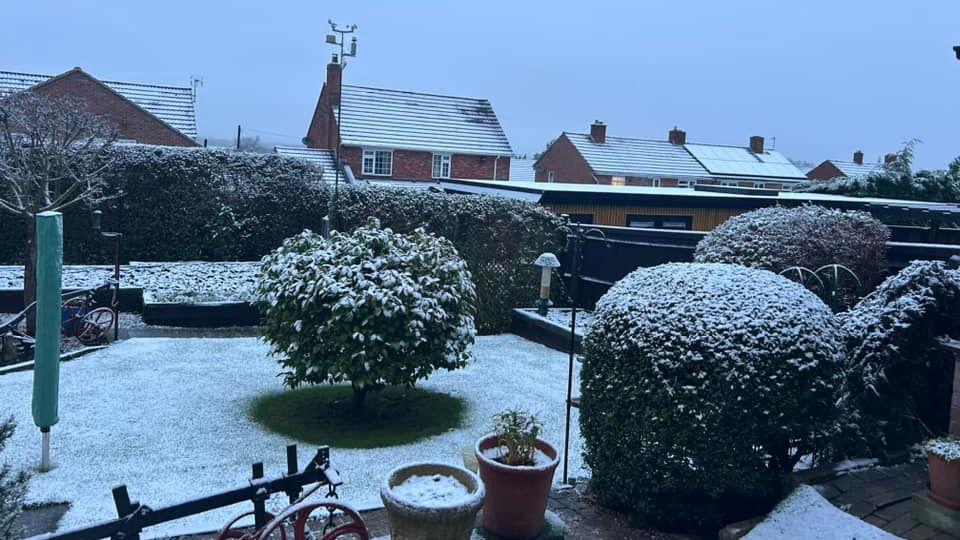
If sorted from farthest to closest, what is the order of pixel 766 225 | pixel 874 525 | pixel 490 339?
pixel 490 339
pixel 766 225
pixel 874 525

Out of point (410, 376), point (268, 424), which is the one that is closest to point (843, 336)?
point (410, 376)

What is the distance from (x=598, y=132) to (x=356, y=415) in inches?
1409

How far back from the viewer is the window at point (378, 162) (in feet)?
106

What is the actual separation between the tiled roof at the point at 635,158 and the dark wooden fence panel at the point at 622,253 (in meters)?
26.0

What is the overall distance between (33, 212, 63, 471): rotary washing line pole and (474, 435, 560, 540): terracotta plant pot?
361 centimetres

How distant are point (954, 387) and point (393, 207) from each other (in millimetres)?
9891

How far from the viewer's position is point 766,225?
949 centimetres

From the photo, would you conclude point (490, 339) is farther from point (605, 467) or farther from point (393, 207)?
point (605, 467)

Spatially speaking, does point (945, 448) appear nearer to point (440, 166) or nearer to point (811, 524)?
point (811, 524)

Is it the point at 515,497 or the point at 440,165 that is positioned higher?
the point at 440,165

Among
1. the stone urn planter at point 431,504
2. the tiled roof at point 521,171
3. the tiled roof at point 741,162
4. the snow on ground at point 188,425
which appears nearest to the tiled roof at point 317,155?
the tiled roof at point 521,171

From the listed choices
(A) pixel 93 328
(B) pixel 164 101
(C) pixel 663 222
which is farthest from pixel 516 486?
(B) pixel 164 101

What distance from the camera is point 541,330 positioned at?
12.2m

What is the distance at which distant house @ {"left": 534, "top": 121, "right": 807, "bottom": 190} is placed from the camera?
39.8 meters
